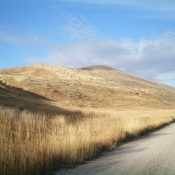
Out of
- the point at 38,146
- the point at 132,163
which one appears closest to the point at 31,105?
the point at 132,163

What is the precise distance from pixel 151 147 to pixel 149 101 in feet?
246

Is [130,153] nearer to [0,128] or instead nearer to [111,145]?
[111,145]

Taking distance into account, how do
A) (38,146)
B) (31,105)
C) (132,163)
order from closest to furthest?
(38,146)
(132,163)
(31,105)

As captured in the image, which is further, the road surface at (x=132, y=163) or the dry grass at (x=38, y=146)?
the road surface at (x=132, y=163)

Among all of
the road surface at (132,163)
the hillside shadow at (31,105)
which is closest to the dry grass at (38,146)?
the road surface at (132,163)

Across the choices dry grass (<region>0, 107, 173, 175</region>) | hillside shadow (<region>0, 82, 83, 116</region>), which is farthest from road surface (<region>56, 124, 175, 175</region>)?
hillside shadow (<region>0, 82, 83, 116</region>)

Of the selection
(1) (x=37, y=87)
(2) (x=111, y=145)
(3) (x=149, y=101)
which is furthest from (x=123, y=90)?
(2) (x=111, y=145)

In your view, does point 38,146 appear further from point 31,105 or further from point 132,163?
point 31,105

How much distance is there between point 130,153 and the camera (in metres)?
13.9

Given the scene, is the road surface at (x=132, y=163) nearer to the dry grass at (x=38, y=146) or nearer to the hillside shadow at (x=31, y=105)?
the dry grass at (x=38, y=146)

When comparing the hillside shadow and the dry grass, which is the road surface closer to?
the dry grass

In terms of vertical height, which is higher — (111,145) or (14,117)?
(14,117)

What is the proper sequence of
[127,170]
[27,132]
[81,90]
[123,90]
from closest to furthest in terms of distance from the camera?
[127,170] < [27,132] < [81,90] < [123,90]

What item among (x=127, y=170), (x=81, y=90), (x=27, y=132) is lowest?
(x=127, y=170)
